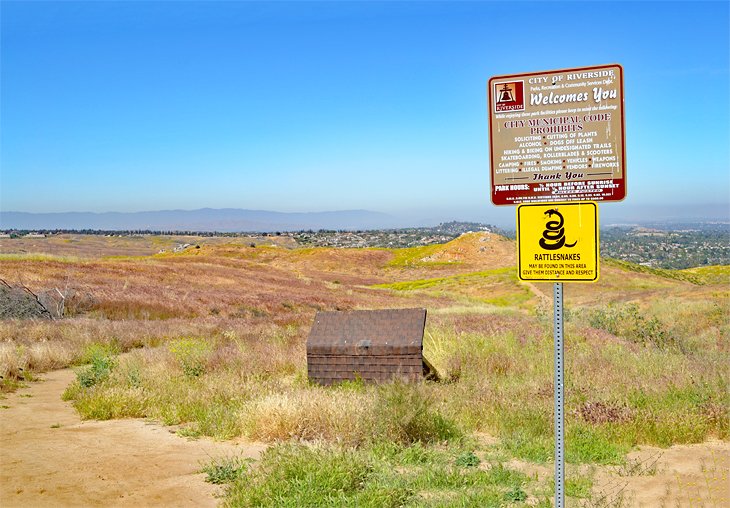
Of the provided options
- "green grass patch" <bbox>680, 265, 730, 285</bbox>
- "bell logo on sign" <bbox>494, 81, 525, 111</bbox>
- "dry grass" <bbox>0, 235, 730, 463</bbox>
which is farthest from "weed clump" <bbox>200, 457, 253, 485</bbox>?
"green grass patch" <bbox>680, 265, 730, 285</bbox>

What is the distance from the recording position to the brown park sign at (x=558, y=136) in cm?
410

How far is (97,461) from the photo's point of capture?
22.5ft

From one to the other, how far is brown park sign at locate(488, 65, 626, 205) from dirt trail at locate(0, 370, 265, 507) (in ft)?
13.3

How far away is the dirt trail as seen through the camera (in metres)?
5.81

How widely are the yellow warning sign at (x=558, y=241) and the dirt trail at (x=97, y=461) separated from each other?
3716 mm

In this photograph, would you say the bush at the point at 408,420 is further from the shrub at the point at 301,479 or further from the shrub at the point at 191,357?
the shrub at the point at 191,357

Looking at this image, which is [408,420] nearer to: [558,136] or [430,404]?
[430,404]

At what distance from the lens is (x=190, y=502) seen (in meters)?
5.69

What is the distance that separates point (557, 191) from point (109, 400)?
7.51 metres

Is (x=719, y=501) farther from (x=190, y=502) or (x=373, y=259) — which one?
(x=373, y=259)

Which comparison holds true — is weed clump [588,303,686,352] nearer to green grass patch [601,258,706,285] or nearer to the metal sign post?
the metal sign post

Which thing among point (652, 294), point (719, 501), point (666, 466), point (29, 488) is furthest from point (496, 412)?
point (652, 294)

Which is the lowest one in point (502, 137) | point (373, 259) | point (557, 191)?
point (373, 259)

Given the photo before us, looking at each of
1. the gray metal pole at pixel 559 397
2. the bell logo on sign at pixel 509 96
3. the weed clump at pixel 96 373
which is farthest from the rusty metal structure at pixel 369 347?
the bell logo on sign at pixel 509 96
